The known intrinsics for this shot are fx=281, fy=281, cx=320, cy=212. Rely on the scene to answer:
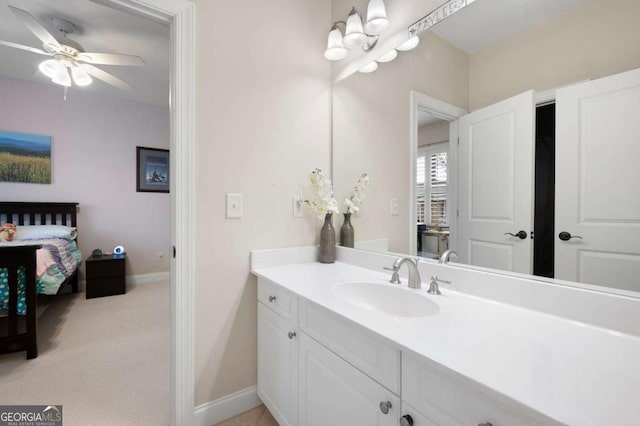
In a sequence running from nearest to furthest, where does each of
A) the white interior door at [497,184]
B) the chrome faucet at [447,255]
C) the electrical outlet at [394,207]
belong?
the white interior door at [497,184], the chrome faucet at [447,255], the electrical outlet at [394,207]

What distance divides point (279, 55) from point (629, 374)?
184 centimetres

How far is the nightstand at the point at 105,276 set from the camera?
337 centimetres

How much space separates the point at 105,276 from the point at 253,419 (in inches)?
120

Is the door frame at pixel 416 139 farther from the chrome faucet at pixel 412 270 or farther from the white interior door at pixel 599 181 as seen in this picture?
the white interior door at pixel 599 181

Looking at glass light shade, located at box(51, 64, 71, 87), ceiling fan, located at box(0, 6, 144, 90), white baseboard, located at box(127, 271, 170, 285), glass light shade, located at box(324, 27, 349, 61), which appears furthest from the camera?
white baseboard, located at box(127, 271, 170, 285)

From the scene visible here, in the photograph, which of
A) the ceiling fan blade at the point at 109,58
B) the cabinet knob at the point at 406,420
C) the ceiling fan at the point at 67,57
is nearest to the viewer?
the cabinet knob at the point at 406,420

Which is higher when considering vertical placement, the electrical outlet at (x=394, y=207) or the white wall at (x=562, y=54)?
the white wall at (x=562, y=54)

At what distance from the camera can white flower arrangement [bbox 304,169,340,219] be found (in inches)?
65.3

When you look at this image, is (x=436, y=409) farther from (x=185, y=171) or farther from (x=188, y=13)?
(x=188, y=13)

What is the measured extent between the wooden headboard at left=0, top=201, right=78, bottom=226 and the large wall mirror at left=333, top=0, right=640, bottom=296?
4026 millimetres

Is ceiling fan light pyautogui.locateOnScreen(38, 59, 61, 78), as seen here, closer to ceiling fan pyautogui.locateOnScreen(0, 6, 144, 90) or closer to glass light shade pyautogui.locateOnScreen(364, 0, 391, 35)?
ceiling fan pyautogui.locateOnScreen(0, 6, 144, 90)

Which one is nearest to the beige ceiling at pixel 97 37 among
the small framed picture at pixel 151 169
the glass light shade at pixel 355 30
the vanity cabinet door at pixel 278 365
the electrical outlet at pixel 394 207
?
the small framed picture at pixel 151 169

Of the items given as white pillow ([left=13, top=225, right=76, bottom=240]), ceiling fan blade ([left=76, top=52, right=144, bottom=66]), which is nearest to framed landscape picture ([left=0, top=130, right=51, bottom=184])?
white pillow ([left=13, top=225, right=76, bottom=240])

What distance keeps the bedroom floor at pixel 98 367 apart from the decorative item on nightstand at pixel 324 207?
4.06 ft
